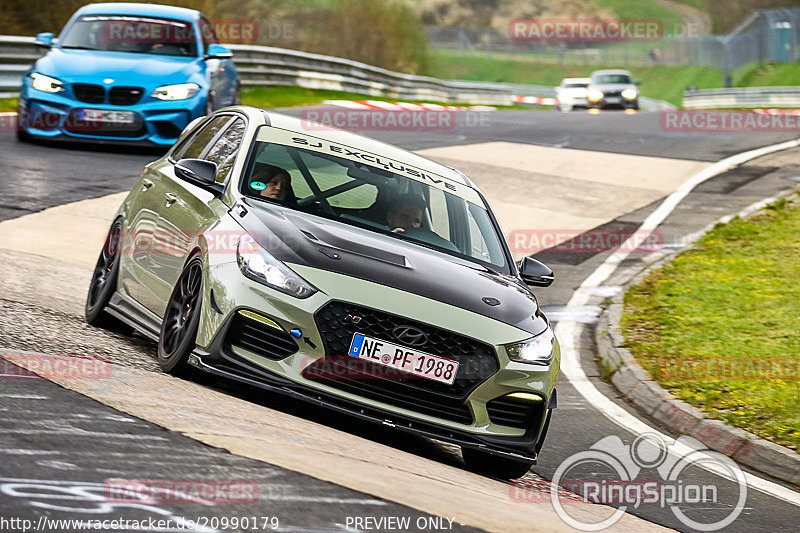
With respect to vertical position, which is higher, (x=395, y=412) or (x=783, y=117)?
(x=395, y=412)

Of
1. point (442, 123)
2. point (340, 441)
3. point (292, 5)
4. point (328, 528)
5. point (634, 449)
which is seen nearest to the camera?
point (328, 528)

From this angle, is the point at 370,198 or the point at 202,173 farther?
the point at 370,198

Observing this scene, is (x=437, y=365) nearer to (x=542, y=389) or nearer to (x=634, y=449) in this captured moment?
(x=542, y=389)

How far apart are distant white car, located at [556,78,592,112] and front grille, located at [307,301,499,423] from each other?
3761 cm

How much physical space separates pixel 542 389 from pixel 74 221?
7072 mm

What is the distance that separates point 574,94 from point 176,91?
98.2 feet

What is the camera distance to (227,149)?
750cm

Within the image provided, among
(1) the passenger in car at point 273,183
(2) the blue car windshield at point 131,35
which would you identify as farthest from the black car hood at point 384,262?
(2) the blue car windshield at point 131,35

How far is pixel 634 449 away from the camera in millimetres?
7656

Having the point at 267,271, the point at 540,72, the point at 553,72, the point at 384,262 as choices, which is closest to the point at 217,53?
the point at 384,262

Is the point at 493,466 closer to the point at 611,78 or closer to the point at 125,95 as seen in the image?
the point at 125,95

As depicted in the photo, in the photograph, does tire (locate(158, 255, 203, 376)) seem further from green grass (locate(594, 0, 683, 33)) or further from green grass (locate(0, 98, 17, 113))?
green grass (locate(594, 0, 683, 33))

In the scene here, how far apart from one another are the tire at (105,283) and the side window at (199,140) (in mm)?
654

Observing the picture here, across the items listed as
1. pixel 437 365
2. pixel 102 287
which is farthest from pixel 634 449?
pixel 102 287
